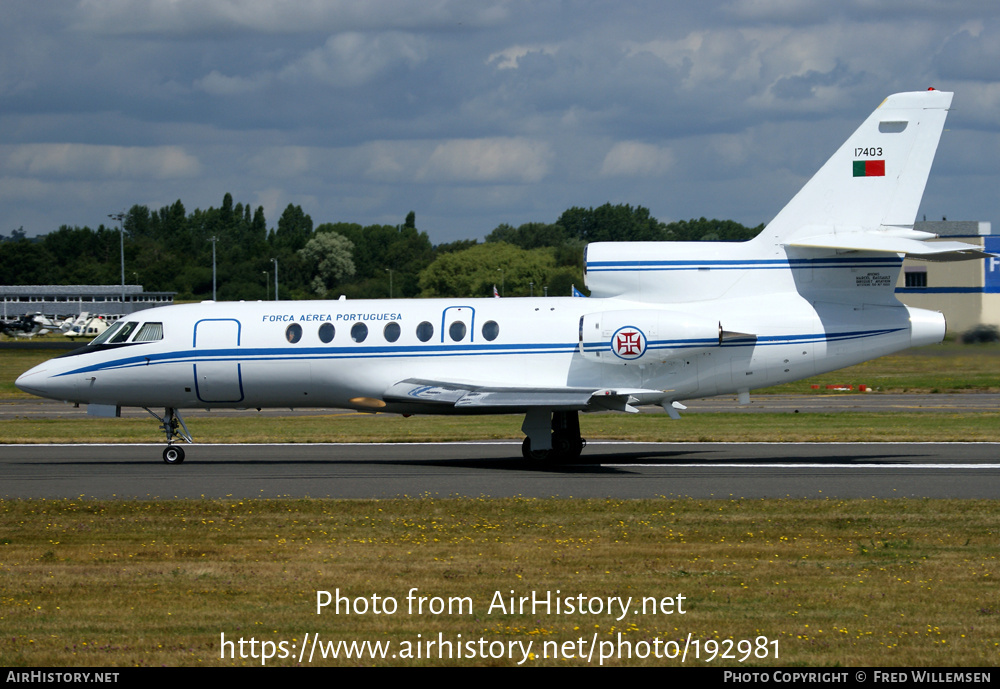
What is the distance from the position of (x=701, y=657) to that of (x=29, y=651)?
18.9 feet

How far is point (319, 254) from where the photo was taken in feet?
327

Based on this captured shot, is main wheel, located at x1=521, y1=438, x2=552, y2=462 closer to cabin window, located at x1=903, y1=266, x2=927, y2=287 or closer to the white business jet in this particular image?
the white business jet

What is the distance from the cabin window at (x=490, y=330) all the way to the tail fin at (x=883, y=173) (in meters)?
6.14

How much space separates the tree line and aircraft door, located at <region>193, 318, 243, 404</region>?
615 inches

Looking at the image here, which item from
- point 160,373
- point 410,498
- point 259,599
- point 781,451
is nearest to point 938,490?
point 781,451

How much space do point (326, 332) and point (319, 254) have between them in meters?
78.9

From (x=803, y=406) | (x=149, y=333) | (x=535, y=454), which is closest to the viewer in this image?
(x=535, y=454)

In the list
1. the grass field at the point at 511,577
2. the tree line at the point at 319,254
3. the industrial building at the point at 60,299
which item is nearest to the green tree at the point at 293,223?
the tree line at the point at 319,254

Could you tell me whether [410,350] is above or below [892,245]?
below

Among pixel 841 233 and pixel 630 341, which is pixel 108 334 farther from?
pixel 841 233

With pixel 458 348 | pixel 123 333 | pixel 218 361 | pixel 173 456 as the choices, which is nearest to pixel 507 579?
pixel 458 348

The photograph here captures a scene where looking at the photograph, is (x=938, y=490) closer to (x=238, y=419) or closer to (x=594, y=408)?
(x=594, y=408)

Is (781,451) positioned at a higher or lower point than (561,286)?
lower
